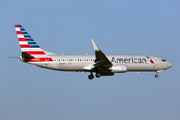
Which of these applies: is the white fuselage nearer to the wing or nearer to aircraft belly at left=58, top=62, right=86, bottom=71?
aircraft belly at left=58, top=62, right=86, bottom=71

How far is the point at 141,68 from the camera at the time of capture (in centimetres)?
6250

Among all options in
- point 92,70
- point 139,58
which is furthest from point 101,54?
point 139,58

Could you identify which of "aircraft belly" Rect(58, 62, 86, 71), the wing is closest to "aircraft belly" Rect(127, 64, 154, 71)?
the wing

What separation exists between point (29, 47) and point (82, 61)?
9790 mm

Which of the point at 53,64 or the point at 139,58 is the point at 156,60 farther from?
the point at 53,64

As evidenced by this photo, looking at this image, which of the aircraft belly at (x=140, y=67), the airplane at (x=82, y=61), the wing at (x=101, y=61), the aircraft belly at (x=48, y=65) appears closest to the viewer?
Answer: the wing at (x=101, y=61)

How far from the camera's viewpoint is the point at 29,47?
2421 inches

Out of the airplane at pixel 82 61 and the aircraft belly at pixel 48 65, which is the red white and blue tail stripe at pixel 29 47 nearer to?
the airplane at pixel 82 61

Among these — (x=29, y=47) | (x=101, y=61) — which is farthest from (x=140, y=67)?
(x=29, y=47)

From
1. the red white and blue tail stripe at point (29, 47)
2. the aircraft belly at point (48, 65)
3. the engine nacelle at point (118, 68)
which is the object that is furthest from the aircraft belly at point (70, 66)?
the engine nacelle at point (118, 68)

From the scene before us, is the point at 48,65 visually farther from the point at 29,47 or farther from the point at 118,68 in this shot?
the point at 118,68

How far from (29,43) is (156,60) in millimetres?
23242

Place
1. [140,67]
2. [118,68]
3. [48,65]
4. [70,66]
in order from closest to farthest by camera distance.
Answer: [118,68], [48,65], [70,66], [140,67]

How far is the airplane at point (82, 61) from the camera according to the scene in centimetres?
5925
